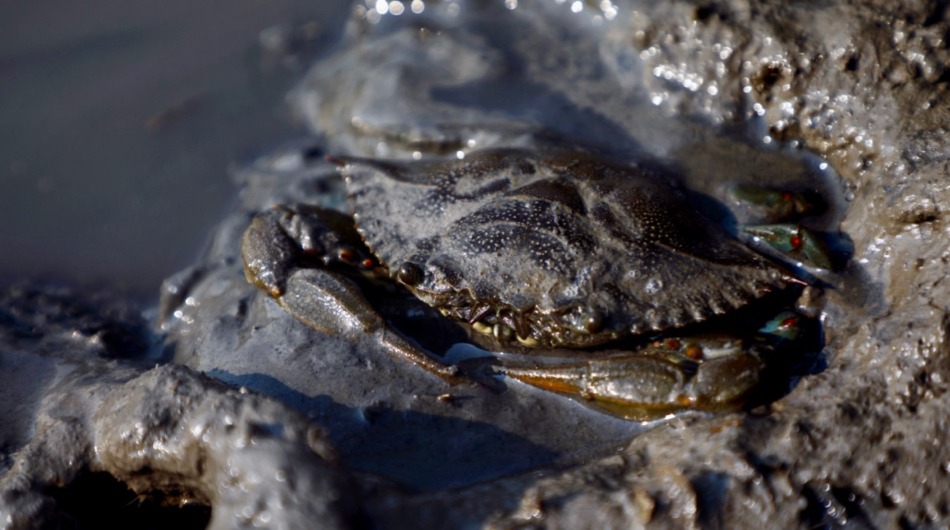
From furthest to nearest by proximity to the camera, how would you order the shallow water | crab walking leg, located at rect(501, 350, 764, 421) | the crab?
the shallow water < the crab < crab walking leg, located at rect(501, 350, 764, 421)

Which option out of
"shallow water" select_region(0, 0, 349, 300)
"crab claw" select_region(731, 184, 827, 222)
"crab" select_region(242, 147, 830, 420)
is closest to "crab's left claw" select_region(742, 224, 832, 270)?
"crab" select_region(242, 147, 830, 420)

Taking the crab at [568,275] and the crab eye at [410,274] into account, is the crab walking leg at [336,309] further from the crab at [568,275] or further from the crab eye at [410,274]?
the crab eye at [410,274]

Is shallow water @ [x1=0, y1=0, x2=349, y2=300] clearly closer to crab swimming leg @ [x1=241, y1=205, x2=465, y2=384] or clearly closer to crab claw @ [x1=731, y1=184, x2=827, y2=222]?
crab swimming leg @ [x1=241, y1=205, x2=465, y2=384]

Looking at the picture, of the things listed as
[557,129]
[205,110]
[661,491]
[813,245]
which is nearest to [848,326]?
[813,245]

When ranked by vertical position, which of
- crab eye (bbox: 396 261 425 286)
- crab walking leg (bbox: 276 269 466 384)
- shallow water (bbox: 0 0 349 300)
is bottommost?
shallow water (bbox: 0 0 349 300)

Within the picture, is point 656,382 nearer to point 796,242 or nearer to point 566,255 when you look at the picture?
point 566,255

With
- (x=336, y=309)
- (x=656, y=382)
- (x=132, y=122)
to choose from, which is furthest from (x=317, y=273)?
(x=132, y=122)
